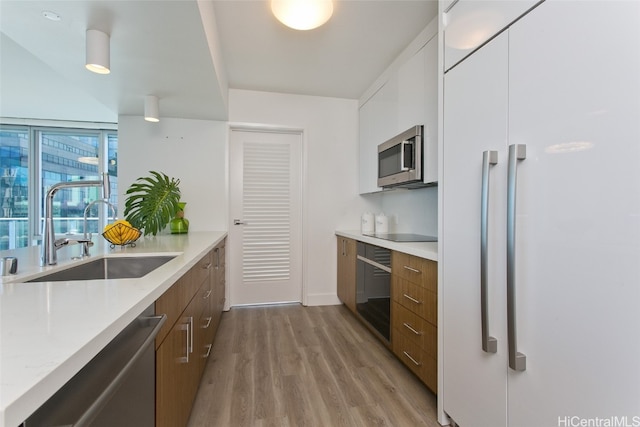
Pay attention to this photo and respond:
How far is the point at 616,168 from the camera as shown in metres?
0.75

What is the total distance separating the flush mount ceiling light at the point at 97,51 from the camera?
4.80ft

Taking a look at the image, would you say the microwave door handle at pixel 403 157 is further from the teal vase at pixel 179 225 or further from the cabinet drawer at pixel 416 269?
the teal vase at pixel 179 225

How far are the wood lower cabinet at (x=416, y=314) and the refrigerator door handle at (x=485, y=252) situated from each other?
0.40 metres

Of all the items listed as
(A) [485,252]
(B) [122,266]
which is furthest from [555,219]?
(B) [122,266]

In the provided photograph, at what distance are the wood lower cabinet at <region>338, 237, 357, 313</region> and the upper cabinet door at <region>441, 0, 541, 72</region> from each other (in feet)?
6.10

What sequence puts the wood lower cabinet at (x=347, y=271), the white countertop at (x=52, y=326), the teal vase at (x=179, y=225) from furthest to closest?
the wood lower cabinet at (x=347, y=271) < the teal vase at (x=179, y=225) < the white countertop at (x=52, y=326)

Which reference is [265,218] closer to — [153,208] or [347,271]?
[347,271]

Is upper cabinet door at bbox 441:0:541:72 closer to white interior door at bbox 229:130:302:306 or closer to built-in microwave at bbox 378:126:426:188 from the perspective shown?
built-in microwave at bbox 378:126:426:188

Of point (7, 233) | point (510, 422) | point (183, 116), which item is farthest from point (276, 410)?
point (7, 233)

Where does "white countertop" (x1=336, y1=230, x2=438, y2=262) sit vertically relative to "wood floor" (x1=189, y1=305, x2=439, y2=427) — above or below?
above

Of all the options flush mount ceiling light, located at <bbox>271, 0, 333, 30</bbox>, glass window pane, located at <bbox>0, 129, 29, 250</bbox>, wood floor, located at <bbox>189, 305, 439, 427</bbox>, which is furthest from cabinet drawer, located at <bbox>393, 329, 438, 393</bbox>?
glass window pane, located at <bbox>0, 129, 29, 250</bbox>

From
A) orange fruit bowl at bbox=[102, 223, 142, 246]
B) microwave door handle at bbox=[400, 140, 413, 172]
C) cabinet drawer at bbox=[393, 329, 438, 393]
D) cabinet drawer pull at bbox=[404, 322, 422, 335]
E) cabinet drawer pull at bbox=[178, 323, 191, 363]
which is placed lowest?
cabinet drawer at bbox=[393, 329, 438, 393]

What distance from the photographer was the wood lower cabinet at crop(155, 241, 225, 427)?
3.26 ft

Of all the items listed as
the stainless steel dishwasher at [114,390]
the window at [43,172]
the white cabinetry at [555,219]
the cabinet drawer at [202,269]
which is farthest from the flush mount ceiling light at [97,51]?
the window at [43,172]
